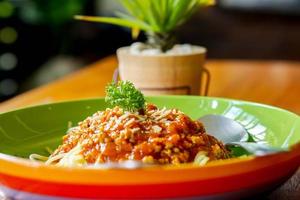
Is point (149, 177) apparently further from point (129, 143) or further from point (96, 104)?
point (96, 104)

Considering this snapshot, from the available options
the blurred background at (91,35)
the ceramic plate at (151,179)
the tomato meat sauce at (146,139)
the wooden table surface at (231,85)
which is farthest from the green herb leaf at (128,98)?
the blurred background at (91,35)

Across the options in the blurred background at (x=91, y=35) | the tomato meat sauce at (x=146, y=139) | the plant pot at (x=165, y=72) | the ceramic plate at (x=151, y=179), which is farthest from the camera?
the blurred background at (x=91, y=35)

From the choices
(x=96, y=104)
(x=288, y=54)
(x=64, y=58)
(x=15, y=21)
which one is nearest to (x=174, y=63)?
(x=96, y=104)

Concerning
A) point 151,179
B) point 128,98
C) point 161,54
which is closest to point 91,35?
point 161,54

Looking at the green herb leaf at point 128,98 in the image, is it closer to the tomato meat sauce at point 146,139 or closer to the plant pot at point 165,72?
the tomato meat sauce at point 146,139

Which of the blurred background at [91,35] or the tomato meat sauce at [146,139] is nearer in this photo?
the tomato meat sauce at [146,139]

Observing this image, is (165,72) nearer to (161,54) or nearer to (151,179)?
(161,54)

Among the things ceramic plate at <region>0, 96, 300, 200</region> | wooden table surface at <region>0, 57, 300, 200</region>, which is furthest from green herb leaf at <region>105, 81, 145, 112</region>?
wooden table surface at <region>0, 57, 300, 200</region>

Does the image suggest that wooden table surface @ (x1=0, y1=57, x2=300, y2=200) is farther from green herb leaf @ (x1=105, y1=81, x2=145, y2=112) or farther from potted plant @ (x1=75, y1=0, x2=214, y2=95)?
green herb leaf @ (x1=105, y1=81, x2=145, y2=112)
